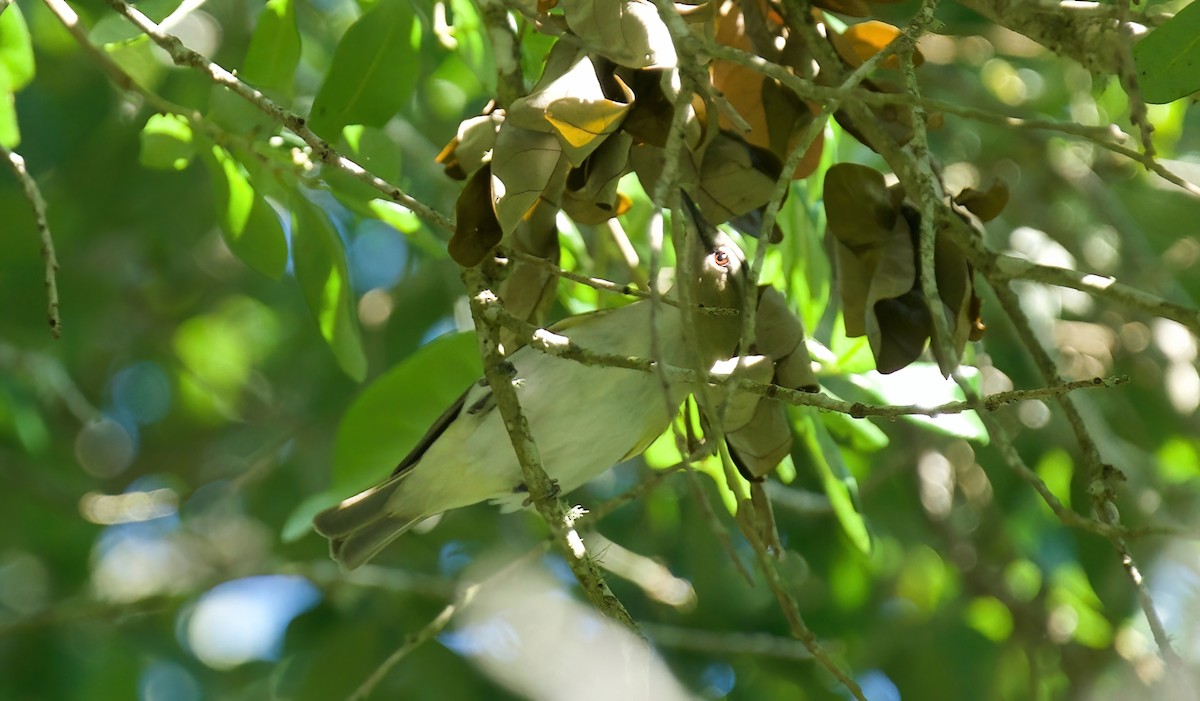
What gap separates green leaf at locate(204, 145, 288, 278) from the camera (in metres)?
2.00

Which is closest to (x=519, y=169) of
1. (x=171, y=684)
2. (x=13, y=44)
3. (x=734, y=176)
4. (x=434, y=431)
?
(x=734, y=176)

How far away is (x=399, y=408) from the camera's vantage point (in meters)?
2.45

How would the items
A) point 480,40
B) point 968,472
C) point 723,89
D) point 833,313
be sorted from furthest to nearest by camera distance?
1. point 968,472
2. point 833,313
3. point 480,40
4. point 723,89

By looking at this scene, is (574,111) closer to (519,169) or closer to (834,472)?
(519,169)

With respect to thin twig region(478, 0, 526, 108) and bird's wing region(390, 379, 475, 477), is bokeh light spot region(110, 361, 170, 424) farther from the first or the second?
thin twig region(478, 0, 526, 108)

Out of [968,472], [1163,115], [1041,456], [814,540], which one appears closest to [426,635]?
[814,540]

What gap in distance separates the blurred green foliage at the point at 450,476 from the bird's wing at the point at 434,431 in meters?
0.04

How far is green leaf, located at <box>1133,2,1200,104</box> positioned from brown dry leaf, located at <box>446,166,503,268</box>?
0.88m

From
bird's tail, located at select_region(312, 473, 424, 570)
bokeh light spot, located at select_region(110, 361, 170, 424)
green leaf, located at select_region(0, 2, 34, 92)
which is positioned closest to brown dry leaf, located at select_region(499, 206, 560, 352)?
bird's tail, located at select_region(312, 473, 424, 570)

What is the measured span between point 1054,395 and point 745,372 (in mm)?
375

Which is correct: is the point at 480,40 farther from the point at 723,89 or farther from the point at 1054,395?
the point at 1054,395

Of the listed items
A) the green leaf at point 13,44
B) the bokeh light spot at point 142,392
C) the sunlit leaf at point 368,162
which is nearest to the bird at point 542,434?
the sunlit leaf at point 368,162

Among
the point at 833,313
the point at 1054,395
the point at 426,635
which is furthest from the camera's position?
the point at 833,313

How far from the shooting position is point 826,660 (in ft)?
5.45
